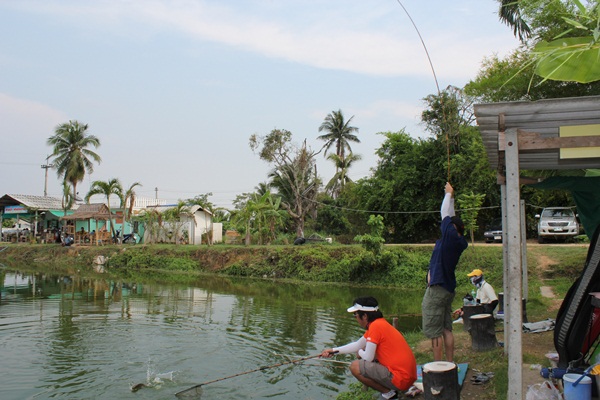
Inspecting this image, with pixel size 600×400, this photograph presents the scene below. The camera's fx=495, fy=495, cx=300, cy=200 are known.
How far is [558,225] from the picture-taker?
20.2m

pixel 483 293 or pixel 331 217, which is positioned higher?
pixel 331 217

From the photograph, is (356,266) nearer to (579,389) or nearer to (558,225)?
(558,225)

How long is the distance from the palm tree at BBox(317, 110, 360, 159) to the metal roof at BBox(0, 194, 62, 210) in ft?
78.7

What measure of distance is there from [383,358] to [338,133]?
3984 centimetres

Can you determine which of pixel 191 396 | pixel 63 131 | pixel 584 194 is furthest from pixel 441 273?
pixel 63 131

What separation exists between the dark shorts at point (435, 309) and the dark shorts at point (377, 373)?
748 mm

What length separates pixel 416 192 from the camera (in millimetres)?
28938

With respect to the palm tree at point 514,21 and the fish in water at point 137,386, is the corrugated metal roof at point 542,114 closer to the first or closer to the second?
the fish in water at point 137,386

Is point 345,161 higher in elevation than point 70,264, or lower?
higher

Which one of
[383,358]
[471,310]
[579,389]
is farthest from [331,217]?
[579,389]

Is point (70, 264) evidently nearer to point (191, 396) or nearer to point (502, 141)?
point (191, 396)

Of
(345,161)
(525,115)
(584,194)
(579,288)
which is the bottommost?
(579,288)

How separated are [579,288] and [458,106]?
25.2 metres

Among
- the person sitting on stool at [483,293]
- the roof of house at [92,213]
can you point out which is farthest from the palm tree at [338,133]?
the person sitting on stool at [483,293]
